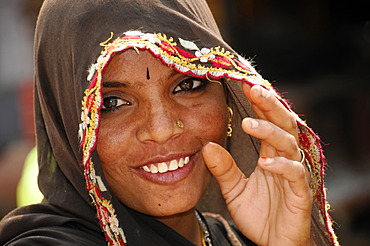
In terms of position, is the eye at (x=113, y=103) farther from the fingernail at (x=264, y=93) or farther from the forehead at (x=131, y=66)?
the fingernail at (x=264, y=93)

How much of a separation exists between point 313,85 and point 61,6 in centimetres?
368

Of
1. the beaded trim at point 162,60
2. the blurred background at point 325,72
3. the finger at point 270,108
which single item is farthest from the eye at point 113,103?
the blurred background at point 325,72

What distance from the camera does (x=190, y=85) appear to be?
2.12 metres

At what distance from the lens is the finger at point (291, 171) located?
1.88 meters

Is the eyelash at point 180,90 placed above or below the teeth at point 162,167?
above

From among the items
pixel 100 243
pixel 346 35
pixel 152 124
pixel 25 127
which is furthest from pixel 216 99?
pixel 25 127

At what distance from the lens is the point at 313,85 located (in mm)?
5355

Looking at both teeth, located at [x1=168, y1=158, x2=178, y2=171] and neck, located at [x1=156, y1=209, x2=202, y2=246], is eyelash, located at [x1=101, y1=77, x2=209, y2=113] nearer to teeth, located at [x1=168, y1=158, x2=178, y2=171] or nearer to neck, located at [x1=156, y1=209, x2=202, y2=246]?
teeth, located at [x1=168, y1=158, x2=178, y2=171]

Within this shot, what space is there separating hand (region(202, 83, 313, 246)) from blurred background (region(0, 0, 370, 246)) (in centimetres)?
273

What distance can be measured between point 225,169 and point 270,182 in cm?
16

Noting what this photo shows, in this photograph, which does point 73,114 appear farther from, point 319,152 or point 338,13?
point 338,13

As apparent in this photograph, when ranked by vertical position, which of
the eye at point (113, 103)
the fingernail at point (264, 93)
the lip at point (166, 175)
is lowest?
the lip at point (166, 175)

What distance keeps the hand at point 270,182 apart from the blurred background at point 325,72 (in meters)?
2.73

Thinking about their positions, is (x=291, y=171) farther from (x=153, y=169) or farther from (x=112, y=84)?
(x=112, y=84)
